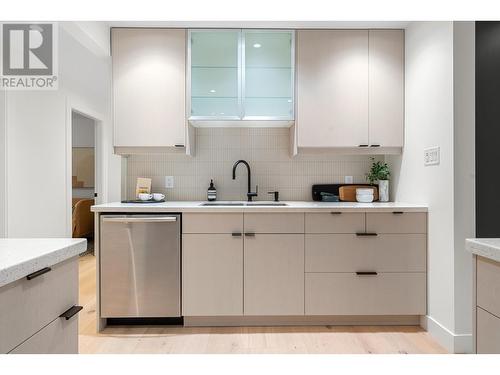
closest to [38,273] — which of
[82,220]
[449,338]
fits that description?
[449,338]

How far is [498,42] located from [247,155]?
6.19ft

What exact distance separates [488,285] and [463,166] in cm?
127

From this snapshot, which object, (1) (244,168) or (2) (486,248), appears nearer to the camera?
(2) (486,248)

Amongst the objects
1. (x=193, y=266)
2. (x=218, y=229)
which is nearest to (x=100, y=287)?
(x=193, y=266)

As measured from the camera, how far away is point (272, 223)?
2.29m

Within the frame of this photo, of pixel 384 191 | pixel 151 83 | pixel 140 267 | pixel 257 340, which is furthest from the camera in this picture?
pixel 384 191

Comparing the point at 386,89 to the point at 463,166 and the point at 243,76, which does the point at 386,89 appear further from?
the point at 243,76

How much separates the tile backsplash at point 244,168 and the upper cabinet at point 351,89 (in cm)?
33

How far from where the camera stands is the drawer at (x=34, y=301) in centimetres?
69

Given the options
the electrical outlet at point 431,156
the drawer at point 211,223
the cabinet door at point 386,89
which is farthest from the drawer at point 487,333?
the cabinet door at point 386,89

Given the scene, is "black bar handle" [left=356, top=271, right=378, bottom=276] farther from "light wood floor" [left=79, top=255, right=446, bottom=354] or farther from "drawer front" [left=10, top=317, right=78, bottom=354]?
"drawer front" [left=10, top=317, right=78, bottom=354]

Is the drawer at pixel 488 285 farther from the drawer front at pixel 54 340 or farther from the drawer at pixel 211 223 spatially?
the drawer at pixel 211 223

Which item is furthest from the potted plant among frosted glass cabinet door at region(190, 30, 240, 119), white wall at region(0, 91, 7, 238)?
white wall at region(0, 91, 7, 238)
